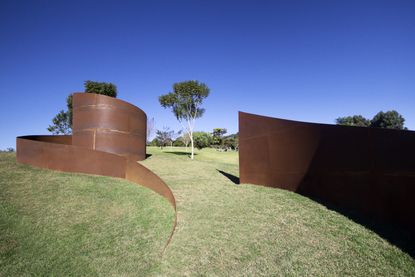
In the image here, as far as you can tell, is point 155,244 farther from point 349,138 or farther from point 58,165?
point 58,165

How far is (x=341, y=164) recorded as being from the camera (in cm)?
612

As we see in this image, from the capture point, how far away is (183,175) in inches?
460

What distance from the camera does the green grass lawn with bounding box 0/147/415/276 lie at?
168 inches

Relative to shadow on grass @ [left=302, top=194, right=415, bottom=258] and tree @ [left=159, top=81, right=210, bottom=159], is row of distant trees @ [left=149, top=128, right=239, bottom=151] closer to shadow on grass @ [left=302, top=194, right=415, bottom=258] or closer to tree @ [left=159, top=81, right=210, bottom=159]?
tree @ [left=159, top=81, right=210, bottom=159]

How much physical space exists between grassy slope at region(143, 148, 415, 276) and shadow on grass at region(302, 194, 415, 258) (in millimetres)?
171

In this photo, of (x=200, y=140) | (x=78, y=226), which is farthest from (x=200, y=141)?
(x=78, y=226)

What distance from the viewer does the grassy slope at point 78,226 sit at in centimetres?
480

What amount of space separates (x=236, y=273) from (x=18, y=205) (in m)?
7.18

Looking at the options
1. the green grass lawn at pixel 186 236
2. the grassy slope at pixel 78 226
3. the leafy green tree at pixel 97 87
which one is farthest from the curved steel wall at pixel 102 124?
the leafy green tree at pixel 97 87

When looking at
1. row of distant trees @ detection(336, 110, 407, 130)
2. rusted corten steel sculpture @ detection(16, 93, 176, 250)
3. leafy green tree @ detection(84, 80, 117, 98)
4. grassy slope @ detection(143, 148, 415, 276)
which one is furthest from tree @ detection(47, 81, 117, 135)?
row of distant trees @ detection(336, 110, 407, 130)

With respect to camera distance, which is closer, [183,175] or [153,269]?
[153,269]

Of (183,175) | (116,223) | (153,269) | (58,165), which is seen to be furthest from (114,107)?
(153,269)

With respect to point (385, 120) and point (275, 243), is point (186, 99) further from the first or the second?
point (385, 120)

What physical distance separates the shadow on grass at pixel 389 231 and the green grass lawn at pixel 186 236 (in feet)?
0.59
